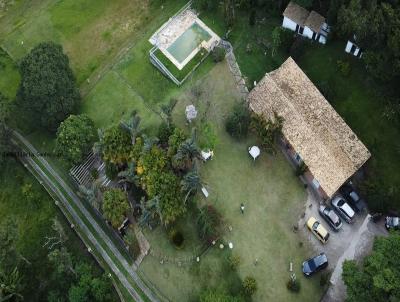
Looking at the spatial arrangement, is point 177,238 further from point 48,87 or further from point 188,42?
point 188,42

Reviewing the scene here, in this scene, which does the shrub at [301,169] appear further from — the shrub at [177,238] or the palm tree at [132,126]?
the palm tree at [132,126]

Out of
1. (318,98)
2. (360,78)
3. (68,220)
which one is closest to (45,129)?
(68,220)

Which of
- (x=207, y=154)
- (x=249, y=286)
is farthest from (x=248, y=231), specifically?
(x=207, y=154)

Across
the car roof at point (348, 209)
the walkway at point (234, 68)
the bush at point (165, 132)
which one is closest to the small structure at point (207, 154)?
the bush at point (165, 132)

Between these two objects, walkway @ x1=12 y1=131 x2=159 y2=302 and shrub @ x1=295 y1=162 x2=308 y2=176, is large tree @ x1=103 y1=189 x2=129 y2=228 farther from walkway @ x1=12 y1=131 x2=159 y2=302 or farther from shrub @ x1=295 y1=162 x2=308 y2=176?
shrub @ x1=295 y1=162 x2=308 y2=176

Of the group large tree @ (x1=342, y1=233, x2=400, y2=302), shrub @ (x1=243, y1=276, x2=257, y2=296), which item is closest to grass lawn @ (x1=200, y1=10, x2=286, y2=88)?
shrub @ (x1=243, y1=276, x2=257, y2=296)

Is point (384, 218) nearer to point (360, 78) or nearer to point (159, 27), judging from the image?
point (360, 78)
